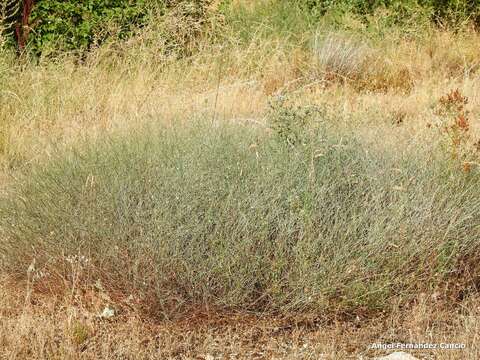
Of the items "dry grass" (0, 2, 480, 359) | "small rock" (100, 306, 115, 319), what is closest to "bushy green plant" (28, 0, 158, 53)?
"dry grass" (0, 2, 480, 359)

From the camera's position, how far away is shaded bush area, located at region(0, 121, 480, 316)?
2.87 m

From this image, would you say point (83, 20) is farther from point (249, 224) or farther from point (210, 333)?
point (210, 333)

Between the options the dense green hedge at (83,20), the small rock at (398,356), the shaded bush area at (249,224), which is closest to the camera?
the small rock at (398,356)

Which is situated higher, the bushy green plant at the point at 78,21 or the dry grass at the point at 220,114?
the bushy green plant at the point at 78,21

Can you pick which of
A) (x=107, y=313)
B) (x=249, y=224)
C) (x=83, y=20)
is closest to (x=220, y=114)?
(x=249, y=224)

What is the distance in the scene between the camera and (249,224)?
2.98 m

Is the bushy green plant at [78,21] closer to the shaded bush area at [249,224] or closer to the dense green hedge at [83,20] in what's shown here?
the dense green hedge at [83,20]

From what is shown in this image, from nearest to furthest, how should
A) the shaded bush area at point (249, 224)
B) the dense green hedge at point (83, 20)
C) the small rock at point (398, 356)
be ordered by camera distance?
the small rock at point (398, 356) → the shaded bush area at point (249, 224) → the dense green hedge at point (83, 20)

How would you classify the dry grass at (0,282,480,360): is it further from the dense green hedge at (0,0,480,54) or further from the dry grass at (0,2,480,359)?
the dense green hedge at (0,0,480,54)

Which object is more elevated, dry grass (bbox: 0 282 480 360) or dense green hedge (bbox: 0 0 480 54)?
dense green hedge (bbox: 0 0 480 54)

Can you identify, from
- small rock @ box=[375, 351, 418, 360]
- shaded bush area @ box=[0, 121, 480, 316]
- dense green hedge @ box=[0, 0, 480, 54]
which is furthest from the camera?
dense green hedge @ box=[0, 0, 480, 54]

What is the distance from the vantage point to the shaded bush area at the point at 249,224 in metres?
2.87

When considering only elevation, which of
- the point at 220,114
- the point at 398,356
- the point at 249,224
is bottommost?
the point at 398,356

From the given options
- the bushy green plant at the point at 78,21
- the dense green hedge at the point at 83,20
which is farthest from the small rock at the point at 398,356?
the bushy green plant at the point at 78,21
